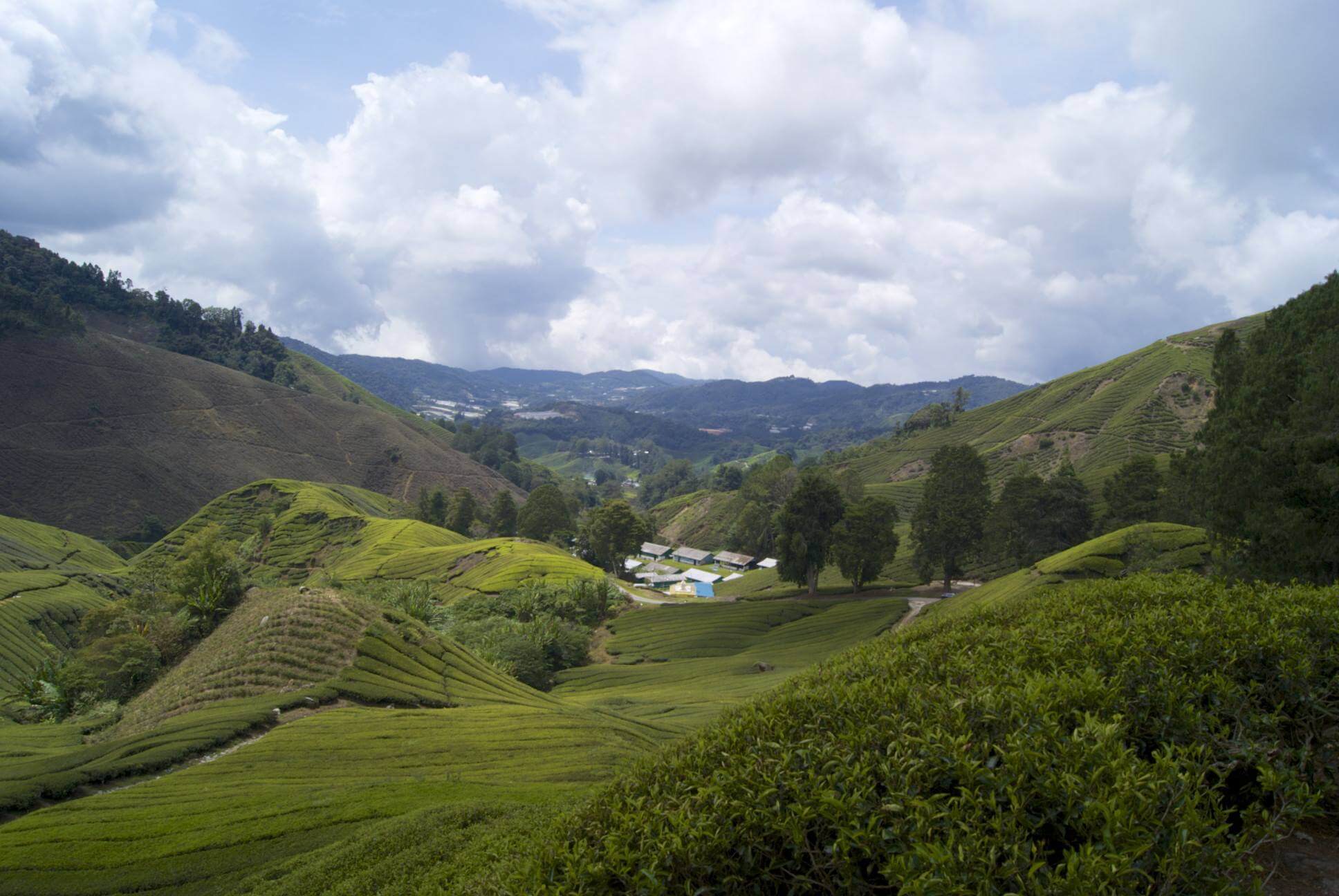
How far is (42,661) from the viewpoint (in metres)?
37.2

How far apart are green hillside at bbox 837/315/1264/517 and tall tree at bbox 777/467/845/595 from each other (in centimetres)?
4440

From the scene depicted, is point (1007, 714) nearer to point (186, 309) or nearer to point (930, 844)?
point (930, 844)

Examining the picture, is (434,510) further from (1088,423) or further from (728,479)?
(1088,423)

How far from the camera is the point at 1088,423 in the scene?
112 meters

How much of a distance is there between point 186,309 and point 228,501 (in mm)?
105682

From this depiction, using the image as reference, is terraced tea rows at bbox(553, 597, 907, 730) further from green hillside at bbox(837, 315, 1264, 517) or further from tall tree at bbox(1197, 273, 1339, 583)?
green hillside at bbox(837, 315, 1264, 517)

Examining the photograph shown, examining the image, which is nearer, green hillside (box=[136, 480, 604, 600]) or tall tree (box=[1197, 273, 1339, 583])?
tall tree (box=[1197, 273, 1339, 583])

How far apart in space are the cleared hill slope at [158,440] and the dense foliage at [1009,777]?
406ft

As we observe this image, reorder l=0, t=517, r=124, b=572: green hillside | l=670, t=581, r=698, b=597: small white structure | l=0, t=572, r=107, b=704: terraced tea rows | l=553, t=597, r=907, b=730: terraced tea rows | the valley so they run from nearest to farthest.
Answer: the valley, l=553, t=597, r=907, b=730: terraced tea rows, l=0, t=572, r=107, b=704: terraced tea rows, l=0, t=517, r=124, b=572: green hillside, l=670, t=581, r=698, b=597: small white structure

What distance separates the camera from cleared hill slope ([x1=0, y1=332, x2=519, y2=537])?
98500 mm

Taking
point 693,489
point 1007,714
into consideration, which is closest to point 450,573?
point 1007,714

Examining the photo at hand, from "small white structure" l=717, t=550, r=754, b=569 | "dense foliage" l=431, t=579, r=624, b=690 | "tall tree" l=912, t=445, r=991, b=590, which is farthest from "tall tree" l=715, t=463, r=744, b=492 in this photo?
"tall tree" l=912, t=445, r=991, b=590

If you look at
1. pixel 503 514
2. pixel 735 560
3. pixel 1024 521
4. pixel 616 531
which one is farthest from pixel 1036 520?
pixel 503 514

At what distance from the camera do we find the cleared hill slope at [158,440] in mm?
Result: 98500
